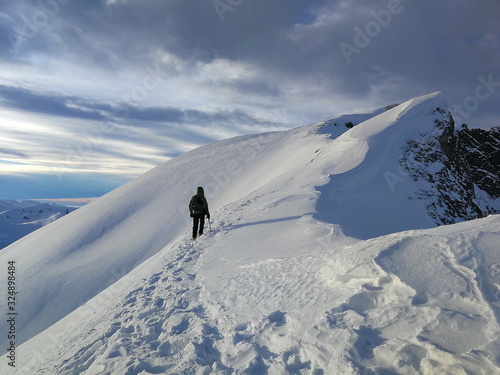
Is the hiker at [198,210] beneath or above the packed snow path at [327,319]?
above

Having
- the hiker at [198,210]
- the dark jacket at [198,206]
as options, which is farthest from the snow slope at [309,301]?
the dark jacket at [198,206]

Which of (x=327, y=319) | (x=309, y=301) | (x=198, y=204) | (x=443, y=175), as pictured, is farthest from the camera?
(x=443, y=175)

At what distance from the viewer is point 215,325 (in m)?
4.63

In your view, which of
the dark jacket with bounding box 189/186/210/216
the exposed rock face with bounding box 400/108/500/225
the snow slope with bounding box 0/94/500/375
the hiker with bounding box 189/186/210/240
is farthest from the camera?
the exposed rock face with bounding box 400/108/500/225

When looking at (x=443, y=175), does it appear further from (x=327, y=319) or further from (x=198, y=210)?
(x=327, y=319)

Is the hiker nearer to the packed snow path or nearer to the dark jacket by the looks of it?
the dark jacket

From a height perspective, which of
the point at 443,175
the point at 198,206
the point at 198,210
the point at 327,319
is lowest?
the point at 327,319

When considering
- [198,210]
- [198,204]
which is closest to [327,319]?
[198,210]

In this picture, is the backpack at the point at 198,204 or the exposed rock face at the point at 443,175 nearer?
the backpack at the point at 198,204

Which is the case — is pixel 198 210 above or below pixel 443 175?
below

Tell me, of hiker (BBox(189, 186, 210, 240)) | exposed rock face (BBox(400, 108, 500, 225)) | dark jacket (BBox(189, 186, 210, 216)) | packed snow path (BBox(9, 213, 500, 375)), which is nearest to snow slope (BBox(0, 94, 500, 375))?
packed snow path (BBox(9, 213, 500, 375))

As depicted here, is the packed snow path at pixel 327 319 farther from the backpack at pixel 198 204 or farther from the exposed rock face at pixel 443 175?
the exposed rock face at pixel 443 175

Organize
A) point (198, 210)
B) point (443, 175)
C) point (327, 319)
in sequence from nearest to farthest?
point (327, 319), point (198, 210), point (443, 175)

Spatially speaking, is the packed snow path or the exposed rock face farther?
the exposed rock face
